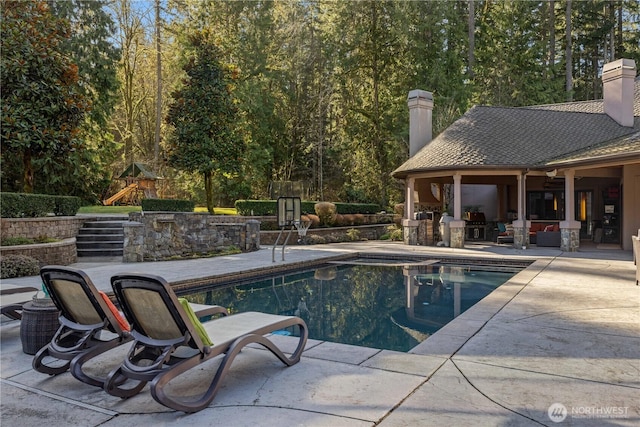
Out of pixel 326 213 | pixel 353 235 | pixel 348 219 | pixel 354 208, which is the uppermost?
pixel 354 208

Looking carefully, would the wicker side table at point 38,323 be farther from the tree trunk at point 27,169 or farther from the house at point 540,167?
the house at point 540,167

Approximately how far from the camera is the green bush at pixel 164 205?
16.8 m

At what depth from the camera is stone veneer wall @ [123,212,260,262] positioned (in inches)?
496

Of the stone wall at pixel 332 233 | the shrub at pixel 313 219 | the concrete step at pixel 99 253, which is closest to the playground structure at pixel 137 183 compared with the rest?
the stone wall at pixel 332 233

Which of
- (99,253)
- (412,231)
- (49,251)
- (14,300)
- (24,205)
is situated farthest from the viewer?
(412,231)

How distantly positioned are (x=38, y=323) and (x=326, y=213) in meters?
17.4

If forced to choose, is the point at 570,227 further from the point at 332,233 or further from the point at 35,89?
the point at 35,89

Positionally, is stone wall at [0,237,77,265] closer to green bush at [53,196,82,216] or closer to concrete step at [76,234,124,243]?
concrete step at [76,234,124,243]

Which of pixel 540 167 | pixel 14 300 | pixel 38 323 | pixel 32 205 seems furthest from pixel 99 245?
pixel 540 167

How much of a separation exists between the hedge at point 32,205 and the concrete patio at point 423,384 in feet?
21.2

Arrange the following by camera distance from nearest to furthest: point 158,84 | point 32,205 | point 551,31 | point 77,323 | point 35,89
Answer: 1. point 77,323
2. point 32,205
3. point 35,89
4. point 158,84
5. point 551,31

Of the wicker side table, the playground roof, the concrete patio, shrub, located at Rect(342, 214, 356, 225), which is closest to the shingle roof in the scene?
shrub, located at Rect(342, 214, 356, 225)

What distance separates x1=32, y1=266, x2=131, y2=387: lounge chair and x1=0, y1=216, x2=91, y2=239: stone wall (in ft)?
27.5

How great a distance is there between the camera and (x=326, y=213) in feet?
71.4
